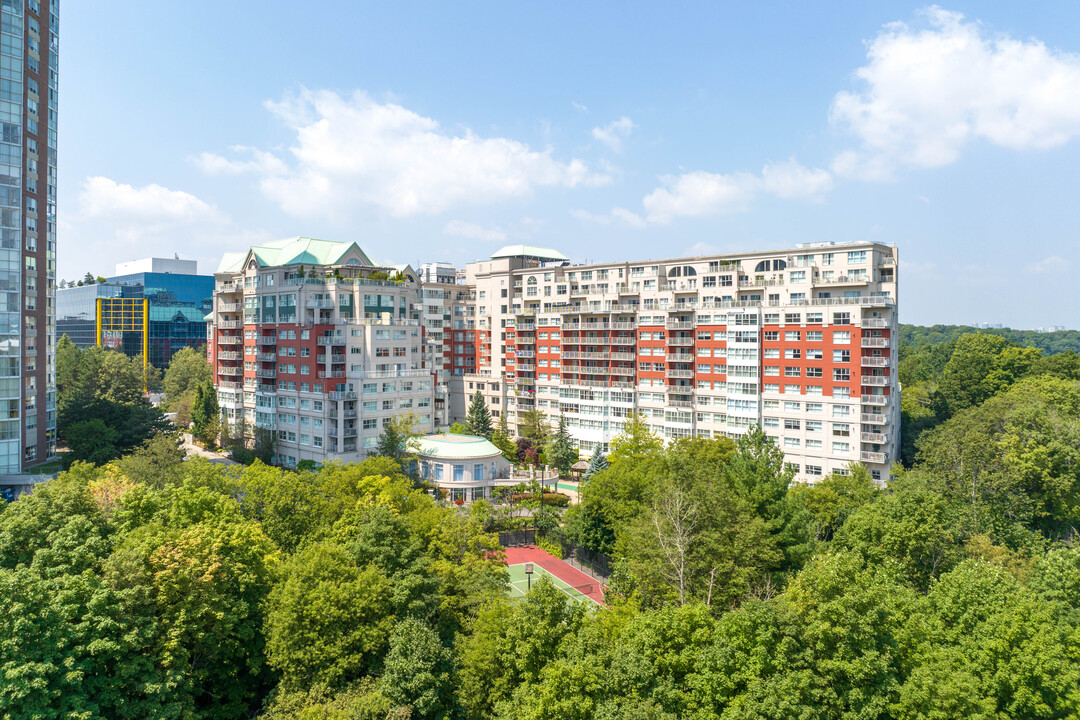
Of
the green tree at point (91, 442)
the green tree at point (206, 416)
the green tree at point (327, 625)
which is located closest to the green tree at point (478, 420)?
the green tree at point (206, 416)

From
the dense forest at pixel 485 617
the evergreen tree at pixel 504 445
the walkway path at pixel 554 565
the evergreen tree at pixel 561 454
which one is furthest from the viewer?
the evergreen tree at pixel 504 445

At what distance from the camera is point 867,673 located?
1020 inches

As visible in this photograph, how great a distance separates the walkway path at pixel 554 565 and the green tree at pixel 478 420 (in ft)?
103

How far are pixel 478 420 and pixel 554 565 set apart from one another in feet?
122

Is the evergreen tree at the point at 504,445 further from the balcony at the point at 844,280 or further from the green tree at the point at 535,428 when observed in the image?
the balcony at the point at 844,280

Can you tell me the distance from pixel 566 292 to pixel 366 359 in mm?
32858

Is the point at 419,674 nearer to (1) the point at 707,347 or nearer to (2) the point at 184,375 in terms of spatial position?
(1) the point at 707,347

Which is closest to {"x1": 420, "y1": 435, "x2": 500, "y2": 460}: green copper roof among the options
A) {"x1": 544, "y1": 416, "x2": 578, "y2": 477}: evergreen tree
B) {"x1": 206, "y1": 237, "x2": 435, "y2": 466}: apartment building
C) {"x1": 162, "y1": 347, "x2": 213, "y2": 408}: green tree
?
{"x1": 206, "y1": 237, "x2": 435, "y2": 466}: apartment building

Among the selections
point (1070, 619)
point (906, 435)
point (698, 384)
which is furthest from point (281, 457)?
point (906, 435)

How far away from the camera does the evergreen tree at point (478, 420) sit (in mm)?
87912

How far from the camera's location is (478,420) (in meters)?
Result: 88.7

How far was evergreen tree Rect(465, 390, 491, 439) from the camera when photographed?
87.9 meters

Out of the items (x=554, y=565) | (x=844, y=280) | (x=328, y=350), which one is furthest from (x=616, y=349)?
(x=554, y=565)

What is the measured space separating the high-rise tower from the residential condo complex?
20.5 metres
